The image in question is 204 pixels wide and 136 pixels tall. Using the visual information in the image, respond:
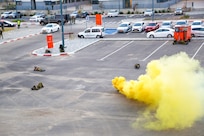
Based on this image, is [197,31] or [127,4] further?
[127,4]

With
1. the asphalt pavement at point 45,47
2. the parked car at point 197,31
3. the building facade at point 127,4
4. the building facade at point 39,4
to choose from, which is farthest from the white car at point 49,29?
the building facade at point 39,4

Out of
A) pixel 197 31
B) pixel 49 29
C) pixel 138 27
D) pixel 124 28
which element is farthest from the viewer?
pixel 49 29

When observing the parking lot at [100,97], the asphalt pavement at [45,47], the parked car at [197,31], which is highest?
the parked car at [197,31]

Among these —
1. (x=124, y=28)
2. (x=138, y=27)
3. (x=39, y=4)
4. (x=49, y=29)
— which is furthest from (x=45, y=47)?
(x=39, y=4)

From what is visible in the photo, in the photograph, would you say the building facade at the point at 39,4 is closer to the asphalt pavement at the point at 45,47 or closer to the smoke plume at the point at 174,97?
the asphalt pavement at the point at 45,47

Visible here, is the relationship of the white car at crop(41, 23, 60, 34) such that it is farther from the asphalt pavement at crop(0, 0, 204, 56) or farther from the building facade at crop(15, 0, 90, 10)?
the building facade at crop(15, 0, 90, 10)

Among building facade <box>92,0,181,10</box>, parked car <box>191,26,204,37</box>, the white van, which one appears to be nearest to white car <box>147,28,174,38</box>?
parked car <box>191,26,204,37</box>

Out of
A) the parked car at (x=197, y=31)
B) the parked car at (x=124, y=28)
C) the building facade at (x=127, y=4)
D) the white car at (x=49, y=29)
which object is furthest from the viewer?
the building facade at (x=127, y=4)

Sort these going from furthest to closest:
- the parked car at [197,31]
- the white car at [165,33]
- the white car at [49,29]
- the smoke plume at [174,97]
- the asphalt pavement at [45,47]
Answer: the white car at [49,29]
the white car at [165,33]
the parked car at [197,31]
the asphalt pavement at [45,47]
the smoke plume at [174,97]

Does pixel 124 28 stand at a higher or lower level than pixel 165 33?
higher

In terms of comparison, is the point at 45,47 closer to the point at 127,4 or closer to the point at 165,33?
the point at 165,33

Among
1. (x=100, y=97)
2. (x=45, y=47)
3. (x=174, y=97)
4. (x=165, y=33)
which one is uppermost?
(x=165, y=33)

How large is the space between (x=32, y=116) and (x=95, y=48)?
53.9ft

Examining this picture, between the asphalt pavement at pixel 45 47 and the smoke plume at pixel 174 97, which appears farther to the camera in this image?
the asphalt pavement at pixel 45 47
